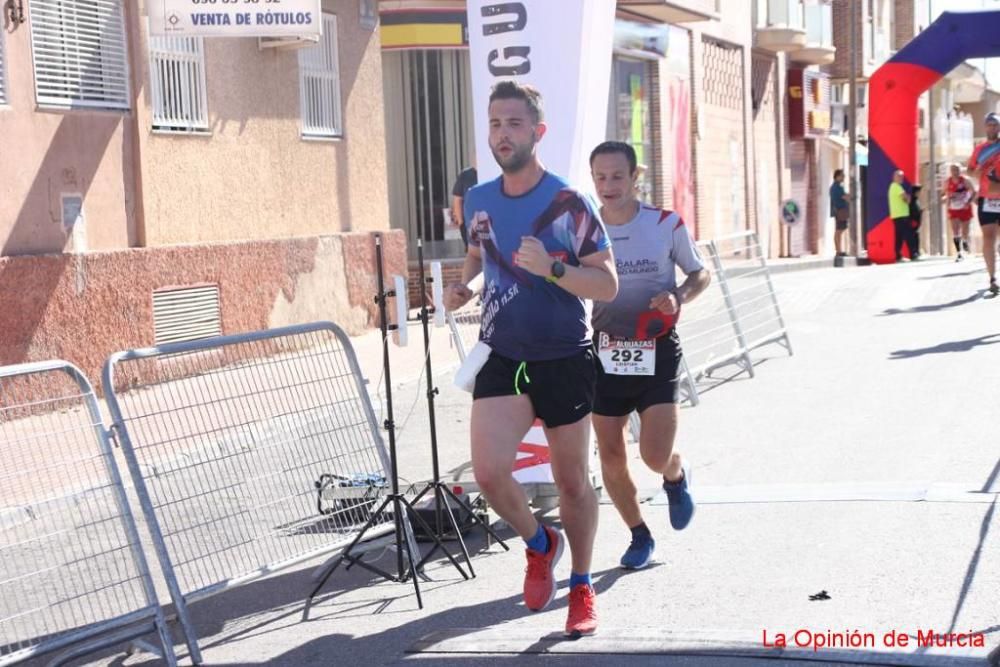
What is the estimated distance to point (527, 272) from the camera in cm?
581

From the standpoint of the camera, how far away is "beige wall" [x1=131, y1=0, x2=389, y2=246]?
52.6 ft

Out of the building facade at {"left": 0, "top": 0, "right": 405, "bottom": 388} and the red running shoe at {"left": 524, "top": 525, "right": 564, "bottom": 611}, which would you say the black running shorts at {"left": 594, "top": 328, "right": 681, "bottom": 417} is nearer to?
the red running shoe at {"left": 524, "top": 525, "right": 564, "bottom": 611}

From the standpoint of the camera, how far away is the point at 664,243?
7094mm

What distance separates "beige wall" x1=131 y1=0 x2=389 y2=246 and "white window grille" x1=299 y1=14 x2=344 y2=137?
132 millimetres

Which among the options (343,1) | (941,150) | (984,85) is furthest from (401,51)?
(984,85)

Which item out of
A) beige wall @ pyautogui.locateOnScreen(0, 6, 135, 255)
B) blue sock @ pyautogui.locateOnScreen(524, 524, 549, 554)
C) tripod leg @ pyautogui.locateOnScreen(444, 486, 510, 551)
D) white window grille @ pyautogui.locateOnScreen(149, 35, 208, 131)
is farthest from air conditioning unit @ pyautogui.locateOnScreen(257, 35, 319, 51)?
blue sock @ pyautogui.locateOnScreen(524, 524, 549, 554)

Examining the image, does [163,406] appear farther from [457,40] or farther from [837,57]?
[837,57]

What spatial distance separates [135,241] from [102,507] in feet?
32.6

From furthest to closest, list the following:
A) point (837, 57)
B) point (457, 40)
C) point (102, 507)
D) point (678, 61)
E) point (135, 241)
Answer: point (837, 57)
point (678, 61)
point (457, 40)
point (135, 241)
point (102, 507)

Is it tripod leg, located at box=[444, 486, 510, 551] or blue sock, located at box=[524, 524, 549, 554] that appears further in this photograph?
tripod leg, located at box=[444, 486, 510, 551]

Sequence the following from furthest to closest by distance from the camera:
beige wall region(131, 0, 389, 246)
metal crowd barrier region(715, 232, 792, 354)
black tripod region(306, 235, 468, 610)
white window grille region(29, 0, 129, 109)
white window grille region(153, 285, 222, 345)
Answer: beige wall region(131, 0, 389, 246) < white window grille region(153, 285, 222, 345) < metal crowd barrier region(715, 232, 792, 354) < white window grille region(29, 0, 129, 109) < black tripod region(306, 235, 468, 610)

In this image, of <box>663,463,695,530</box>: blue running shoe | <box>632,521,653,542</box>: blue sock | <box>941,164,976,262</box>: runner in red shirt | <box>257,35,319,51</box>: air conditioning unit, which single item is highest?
<box>257,35,319,51</box>: air conditioning unit

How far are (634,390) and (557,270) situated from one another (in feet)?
4.86

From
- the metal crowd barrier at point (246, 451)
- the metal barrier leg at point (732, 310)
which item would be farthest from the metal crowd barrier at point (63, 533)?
the metal barrier leg at point (732, 310)
